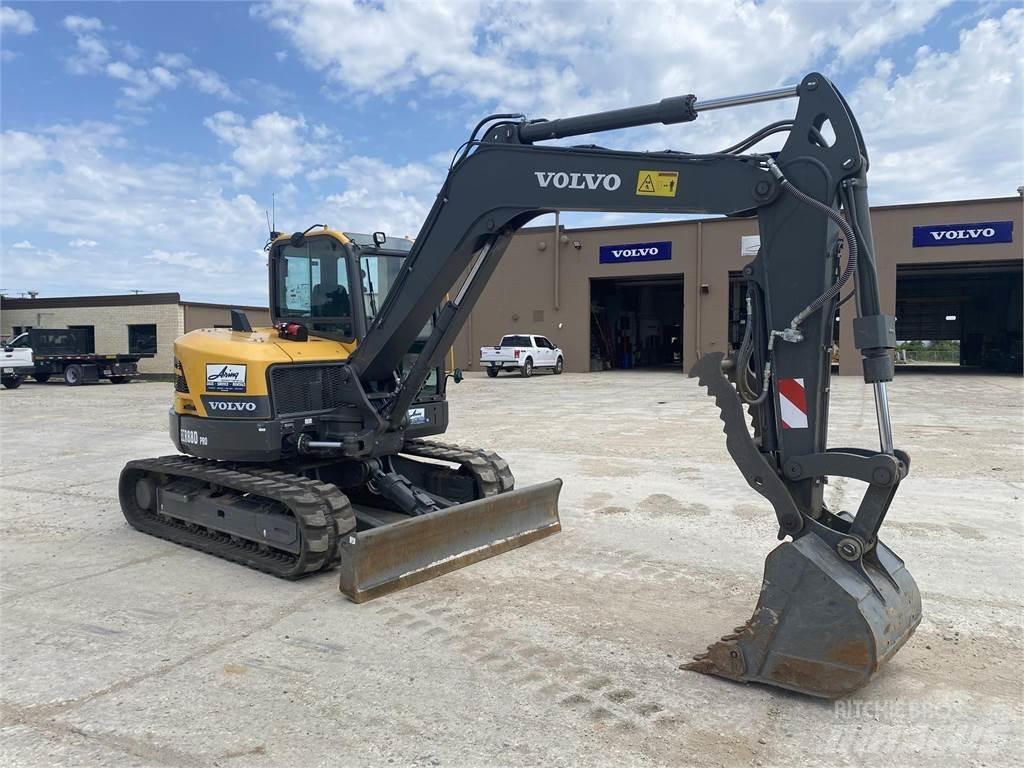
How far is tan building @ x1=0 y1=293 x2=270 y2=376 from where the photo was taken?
3575 centimetres

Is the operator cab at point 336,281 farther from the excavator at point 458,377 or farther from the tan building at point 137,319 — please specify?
the tan building at point 137,319

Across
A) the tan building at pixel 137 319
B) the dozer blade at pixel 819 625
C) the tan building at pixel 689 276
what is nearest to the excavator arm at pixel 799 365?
the dozer blade at pixel 819 625

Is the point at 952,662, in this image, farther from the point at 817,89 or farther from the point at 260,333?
the point at 260,333

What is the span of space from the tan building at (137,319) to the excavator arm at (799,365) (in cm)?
3317

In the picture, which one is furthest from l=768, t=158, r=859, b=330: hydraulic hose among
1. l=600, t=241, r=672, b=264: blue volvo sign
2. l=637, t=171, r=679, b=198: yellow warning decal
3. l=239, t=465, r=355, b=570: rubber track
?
l=600, t=241, r=672, b=264: blue volvo sign

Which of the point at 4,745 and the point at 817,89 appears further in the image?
the point at 817,89

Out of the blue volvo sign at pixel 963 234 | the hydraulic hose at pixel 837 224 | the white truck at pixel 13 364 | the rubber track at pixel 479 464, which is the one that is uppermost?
the blue volvo sign at pixel 963 234

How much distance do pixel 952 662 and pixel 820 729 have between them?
1232 millimetres

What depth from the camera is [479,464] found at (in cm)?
706

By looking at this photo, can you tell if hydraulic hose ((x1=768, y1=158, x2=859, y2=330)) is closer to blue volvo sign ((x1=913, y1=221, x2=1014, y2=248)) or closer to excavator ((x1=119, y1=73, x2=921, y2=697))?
excavator ((x1=119, y1=73, x2=921, y2=697))

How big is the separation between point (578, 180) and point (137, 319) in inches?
1442

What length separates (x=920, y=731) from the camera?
137 inches

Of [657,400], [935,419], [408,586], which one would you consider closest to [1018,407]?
[935,419]

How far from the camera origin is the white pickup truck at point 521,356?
3084 cm
